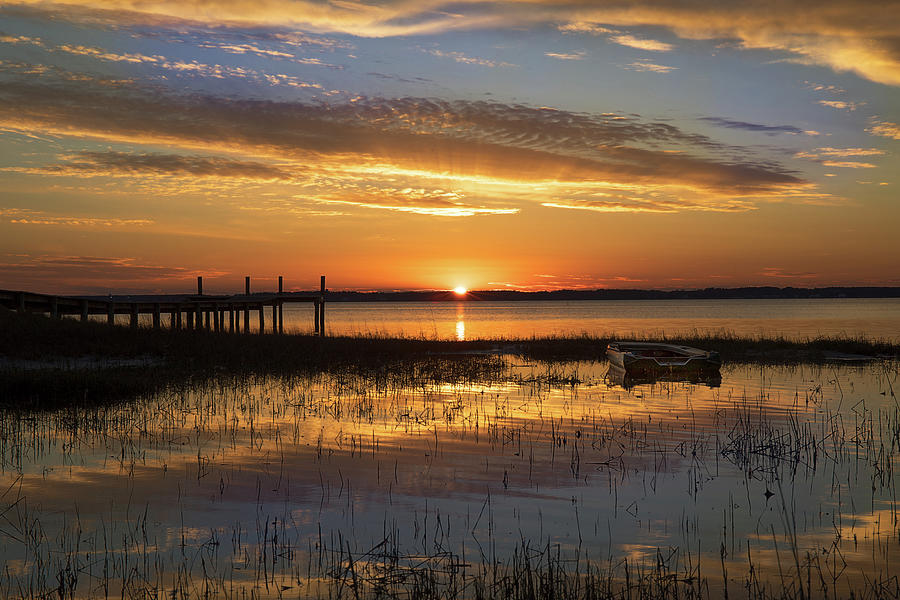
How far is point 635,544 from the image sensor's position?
8.09 metres

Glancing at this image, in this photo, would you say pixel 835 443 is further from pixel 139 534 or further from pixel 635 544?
pixel 139 534

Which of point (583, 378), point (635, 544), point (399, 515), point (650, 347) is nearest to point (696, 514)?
point (635, 544)

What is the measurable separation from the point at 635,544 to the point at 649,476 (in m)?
3.21

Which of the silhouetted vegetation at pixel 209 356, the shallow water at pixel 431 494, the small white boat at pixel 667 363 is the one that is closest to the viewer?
the shallow water at pixel 431 494

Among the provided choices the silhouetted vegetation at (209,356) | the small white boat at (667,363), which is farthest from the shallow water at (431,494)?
the small white boat at (667,363)

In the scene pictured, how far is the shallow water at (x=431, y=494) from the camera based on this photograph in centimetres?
729

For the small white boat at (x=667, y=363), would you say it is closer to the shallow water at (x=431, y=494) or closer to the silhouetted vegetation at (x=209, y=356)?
the silhouetted vegetation at (x=209, y=356)

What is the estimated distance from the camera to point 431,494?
10.0 meters

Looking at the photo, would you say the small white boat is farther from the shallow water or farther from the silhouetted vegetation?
the shallow water

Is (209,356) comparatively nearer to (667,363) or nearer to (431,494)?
(667,363)

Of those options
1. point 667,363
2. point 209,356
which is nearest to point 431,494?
point 667,363

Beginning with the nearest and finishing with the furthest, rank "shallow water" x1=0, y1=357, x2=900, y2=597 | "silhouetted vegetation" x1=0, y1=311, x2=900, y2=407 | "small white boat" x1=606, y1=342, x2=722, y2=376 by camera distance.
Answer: "shallow water" x1=0, y1=357, x2=900, y2=597 < "silhouetted vegetation" x1=0, y1=311, x2=900, y2=407 < "small white boat" x1=606, y1=342, x2=722, y2=376

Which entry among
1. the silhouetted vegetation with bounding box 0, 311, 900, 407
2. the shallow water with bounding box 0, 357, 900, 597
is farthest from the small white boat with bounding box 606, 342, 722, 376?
the shallow water with bounding box 0, 357, 900, 597

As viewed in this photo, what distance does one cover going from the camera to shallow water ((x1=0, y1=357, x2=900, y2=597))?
729 centimetres
